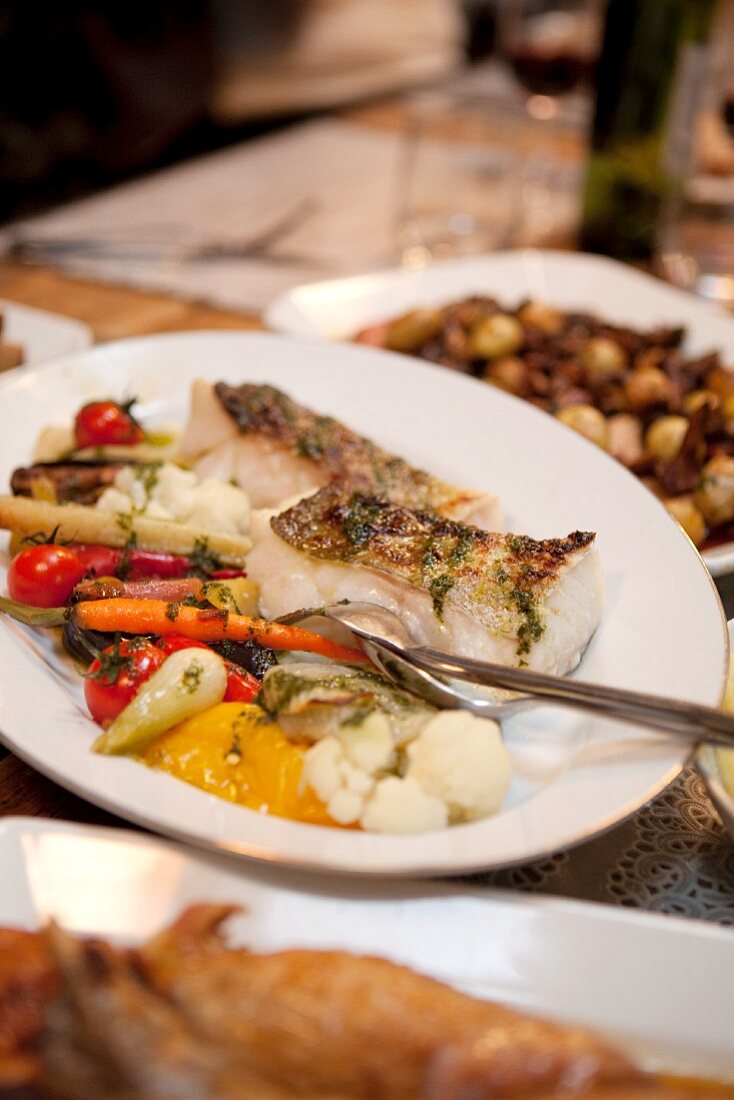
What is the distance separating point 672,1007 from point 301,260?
3867 mm

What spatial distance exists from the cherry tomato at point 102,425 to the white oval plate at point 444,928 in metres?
1.30

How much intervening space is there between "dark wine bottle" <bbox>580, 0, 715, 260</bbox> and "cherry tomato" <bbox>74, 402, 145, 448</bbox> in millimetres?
2920

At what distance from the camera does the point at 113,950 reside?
127 cm

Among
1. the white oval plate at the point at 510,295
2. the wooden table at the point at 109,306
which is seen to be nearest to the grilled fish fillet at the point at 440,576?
the white oval plate at the point at 510,295

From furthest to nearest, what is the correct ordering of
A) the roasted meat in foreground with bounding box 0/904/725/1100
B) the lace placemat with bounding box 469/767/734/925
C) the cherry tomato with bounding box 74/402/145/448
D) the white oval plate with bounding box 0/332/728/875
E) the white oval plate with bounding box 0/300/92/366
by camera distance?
1. the white oval plate with bounding box 0/300/92/366
2. the cherry tomato with bounding box 74/402/145/448
3. the lace placemat with bounding box 469/767/734/925
4. the white oval plate with bounding box 0/332/728/875
5. the roasted meat in foreground with bounding box 0/904/725/1100

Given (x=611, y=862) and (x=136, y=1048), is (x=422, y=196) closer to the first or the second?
(x=611, y=862)

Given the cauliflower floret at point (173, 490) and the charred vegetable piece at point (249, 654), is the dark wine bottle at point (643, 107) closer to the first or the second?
the cauliflower floret at point (173, 490)

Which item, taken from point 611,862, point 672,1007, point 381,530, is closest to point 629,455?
point 381,530

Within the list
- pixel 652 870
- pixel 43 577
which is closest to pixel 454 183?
pixel 43 577

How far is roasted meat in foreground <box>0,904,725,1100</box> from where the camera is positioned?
43.7 inches

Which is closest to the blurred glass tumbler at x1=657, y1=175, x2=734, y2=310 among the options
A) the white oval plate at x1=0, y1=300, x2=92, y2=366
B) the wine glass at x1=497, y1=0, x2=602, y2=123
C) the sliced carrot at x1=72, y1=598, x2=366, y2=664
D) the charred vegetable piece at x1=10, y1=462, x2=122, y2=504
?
the wine glass at x1=497, y1=0, x2=602, y2=123

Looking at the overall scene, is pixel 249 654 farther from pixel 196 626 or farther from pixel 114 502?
pixel 114 502

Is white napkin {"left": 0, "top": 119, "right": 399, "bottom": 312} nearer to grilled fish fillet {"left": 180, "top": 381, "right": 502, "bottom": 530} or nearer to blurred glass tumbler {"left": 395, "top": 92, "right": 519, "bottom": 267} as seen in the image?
blurred glass tumbler {"left": 395, "top": 92, "right": 519, "bottom": 267}

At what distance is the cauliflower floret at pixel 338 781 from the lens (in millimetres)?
1468
